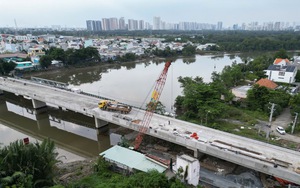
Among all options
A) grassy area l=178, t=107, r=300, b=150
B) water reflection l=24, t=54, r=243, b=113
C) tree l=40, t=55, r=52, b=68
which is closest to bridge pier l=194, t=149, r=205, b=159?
grassy area l=178, t=107, r=300, b=150

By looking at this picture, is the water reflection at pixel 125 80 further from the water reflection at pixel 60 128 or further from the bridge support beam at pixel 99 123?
the water reflection at pixel 60 128

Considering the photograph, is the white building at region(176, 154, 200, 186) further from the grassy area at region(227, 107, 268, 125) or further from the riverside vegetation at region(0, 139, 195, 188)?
the grassy area at region(227, 107, 268, 125)

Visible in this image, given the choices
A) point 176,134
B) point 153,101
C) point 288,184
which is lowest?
point 288,184

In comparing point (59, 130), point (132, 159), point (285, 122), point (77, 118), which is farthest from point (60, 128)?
point (285, 122)

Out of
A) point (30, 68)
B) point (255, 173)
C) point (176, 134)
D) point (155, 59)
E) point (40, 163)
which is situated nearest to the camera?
point (40, 163)

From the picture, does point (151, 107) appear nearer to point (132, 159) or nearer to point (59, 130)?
point (132, 159)

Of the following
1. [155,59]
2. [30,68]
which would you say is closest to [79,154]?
[30,68]

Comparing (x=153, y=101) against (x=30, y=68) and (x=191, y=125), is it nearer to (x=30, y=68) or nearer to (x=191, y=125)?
(x=191, y=125)
